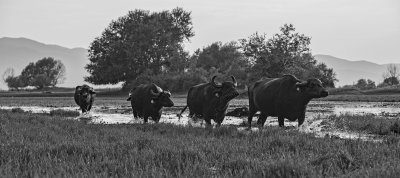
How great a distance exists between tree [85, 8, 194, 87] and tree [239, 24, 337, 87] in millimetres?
13776

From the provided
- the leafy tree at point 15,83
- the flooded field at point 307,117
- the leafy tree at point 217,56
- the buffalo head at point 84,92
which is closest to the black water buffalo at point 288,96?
the flooded field at point 307,117

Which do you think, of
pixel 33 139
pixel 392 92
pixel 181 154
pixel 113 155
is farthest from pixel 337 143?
pixel 392 92

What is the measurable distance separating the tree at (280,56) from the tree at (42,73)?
6760cm

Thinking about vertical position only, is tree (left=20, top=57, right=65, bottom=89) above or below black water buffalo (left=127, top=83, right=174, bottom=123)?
above

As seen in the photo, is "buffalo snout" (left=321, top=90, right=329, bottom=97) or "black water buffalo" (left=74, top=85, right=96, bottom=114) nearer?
"buffalo snout" (left=321, top=90, right=329, bottom=97)

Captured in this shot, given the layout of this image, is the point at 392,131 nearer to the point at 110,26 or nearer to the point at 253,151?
the point at 253,151

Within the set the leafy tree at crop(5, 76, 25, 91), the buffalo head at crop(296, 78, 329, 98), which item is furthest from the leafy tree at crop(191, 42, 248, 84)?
the buffalo head at crop(296, 78, 329, 98)

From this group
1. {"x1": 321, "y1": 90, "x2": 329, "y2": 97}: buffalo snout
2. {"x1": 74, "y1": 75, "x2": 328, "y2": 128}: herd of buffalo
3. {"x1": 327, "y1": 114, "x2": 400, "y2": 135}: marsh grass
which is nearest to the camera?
{"x1": 327, "y1": 114, "x2": 400, "y2": 135}: marsh grass

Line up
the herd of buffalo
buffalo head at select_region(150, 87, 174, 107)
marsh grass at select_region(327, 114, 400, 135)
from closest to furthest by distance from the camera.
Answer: marsh grass at select_region(327, 114, 400, 135) → the herd of buffalo → buffalo head at select_region(150, 87, 174, 107)

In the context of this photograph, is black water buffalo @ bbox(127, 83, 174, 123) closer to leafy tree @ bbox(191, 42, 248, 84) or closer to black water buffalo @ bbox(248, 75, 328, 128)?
black water buffalo @ bbox(248, 75, 328, 128)

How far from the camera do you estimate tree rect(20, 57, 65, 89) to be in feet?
403

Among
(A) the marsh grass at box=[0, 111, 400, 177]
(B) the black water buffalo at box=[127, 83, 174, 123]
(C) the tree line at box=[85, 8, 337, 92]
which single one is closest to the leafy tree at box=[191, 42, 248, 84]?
(C) the tree line at box=[85, 8, 337, 92]

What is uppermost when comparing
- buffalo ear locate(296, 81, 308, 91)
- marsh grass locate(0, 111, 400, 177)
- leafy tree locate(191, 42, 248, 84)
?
leafy tree locate(191, 42, 248, 84)

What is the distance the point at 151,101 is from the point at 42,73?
130086mm
